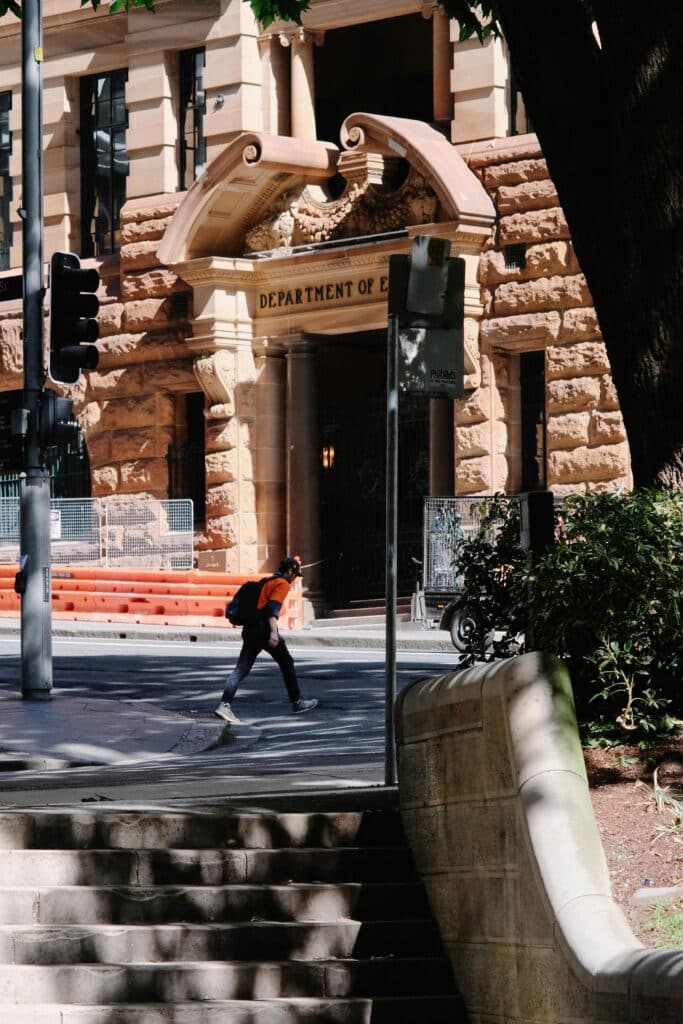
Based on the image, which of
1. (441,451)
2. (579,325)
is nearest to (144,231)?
(441,451)

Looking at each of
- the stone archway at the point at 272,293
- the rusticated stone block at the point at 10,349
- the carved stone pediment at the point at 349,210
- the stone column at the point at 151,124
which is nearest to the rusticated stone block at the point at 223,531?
the stone archway at the point at 272,293

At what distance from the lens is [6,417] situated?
755 inches

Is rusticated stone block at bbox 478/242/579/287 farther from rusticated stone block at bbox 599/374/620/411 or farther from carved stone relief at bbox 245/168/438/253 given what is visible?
rusticated stone block at bbox 599/374/620/411

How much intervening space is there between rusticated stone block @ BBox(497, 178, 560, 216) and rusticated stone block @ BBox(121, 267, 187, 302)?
6.13 metres

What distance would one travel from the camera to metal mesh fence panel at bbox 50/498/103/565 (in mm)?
31969

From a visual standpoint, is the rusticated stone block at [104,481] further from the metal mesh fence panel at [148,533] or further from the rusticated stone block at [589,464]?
the rusticated stone block at [589,464]

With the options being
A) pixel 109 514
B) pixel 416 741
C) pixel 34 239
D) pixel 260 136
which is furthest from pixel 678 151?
pixel 109 514

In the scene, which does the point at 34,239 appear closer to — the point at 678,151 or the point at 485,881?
the point at 678,151

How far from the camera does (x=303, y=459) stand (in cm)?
3109

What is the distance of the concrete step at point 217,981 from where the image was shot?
8.34 metres

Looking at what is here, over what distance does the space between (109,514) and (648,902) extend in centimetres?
2464

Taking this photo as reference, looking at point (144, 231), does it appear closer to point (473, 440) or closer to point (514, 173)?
point (514, 173)

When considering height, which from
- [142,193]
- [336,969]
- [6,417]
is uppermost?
[142,193]

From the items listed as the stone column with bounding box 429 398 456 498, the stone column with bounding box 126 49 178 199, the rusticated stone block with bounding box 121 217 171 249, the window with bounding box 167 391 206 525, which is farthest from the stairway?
the stone column with bounding box 126 49 178 199
